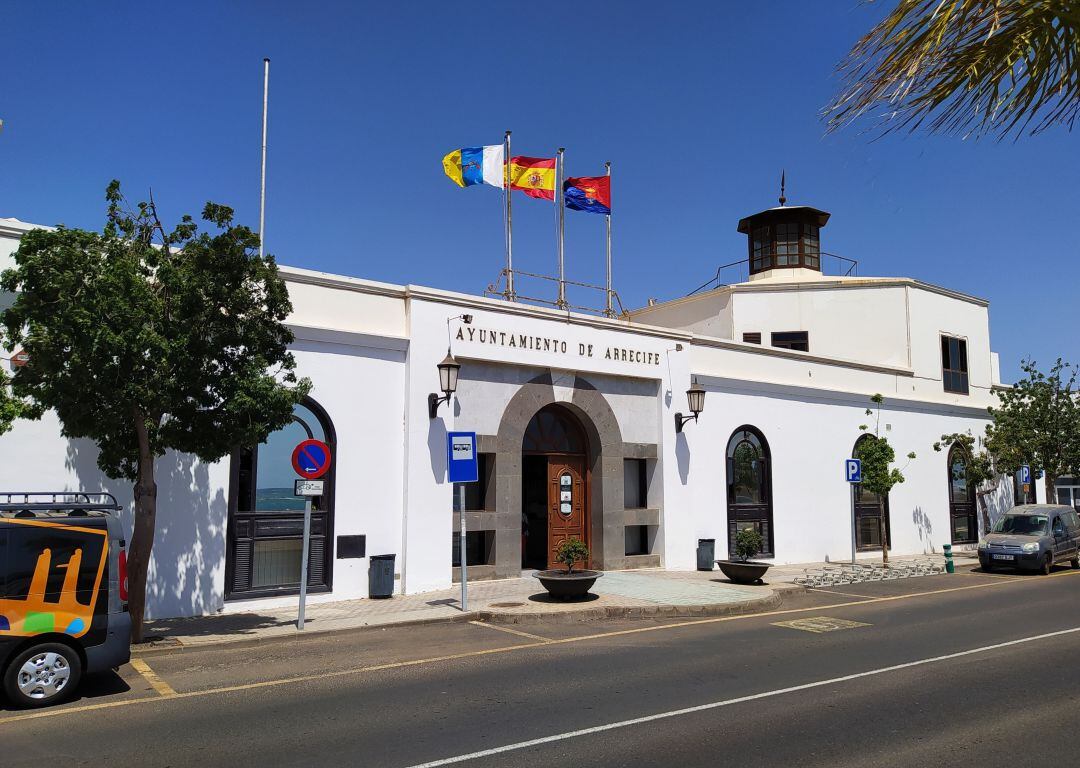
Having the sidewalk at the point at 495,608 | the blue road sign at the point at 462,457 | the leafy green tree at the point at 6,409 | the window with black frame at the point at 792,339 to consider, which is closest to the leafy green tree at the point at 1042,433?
the window with black frame at the point at 792,339

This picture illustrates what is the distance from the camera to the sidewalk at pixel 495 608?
37.5ft

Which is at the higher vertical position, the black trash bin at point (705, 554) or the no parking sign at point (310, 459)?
the no parking sign at point (310, 459)

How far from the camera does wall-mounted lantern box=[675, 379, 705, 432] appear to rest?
760 inches

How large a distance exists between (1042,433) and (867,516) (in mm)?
7571

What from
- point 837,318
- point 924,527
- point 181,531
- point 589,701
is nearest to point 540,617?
point 589,701

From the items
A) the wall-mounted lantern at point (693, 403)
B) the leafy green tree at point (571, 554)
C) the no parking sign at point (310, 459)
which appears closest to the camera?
the no parking sign at point (310, 459)

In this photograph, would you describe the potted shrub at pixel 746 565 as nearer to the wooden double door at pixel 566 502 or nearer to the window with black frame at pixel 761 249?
the wooden double door at pixel 566 502

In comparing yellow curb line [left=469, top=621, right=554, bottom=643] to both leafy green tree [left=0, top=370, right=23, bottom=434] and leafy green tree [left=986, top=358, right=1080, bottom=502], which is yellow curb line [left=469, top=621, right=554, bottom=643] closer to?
leafy green tree [left=0, top=370, right=23, bottom=434]

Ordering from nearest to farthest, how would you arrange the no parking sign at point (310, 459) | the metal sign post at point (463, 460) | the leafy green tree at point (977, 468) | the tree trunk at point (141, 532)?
the tree trunk at point (141, 532), the no parking sign at point (310, 459), the metal sign post at point (463, 460), the leafy green tree at point (977, 468)

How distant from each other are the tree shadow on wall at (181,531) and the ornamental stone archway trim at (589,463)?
18.2 feet

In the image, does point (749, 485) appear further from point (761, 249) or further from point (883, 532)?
point (761, 249)

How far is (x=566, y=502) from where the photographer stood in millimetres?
18297

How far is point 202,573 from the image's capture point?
41.5 ft

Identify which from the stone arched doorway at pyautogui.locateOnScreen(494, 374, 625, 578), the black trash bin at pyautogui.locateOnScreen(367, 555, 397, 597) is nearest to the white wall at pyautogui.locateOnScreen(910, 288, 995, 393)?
the stone arched doorway at pyautogui.locateOnScreen(494, 374, 625, 578)
